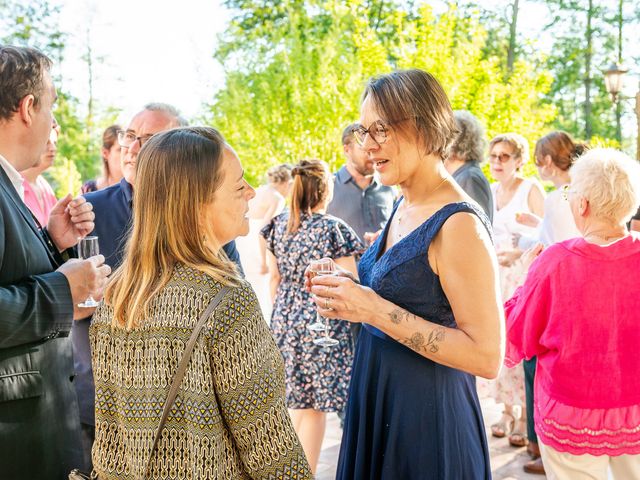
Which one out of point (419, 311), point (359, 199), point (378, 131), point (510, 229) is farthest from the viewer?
point (359, 199)

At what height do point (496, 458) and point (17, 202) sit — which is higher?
point (17, 202)

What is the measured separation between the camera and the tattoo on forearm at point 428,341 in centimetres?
211

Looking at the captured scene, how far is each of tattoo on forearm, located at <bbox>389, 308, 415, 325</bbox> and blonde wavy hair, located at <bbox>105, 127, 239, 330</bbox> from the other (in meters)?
0.53

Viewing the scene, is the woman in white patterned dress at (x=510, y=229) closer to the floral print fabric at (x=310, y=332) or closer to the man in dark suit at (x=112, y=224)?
the floral print fabric at (x=310, y=332)

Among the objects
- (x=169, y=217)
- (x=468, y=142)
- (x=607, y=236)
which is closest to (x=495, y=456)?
(x=468, y=142)

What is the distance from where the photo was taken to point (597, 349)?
10.7 ft

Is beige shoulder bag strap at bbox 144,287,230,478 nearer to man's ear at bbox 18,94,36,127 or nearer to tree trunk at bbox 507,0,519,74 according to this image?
man's ear at bbox 18,94,36,127

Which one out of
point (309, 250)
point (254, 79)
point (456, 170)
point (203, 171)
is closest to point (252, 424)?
point (203, 171)

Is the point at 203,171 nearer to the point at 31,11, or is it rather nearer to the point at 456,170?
the point at 456,170

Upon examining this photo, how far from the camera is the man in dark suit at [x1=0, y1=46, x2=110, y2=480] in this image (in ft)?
7.09

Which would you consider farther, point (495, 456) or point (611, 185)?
point (495, 456)

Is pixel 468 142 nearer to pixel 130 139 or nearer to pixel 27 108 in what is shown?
pixel 130 139

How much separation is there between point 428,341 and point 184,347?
2.52 feet

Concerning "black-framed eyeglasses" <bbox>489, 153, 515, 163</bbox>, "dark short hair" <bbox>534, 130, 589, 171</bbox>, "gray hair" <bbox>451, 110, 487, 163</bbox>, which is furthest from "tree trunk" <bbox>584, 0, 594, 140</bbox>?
"gray hair" <bbox>451, 110, 487, 163</bbox>
